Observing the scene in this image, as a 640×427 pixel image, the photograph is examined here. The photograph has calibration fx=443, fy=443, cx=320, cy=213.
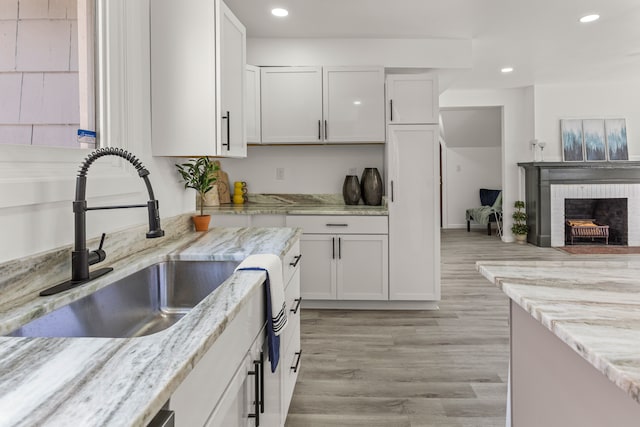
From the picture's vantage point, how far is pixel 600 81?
6.59 metres

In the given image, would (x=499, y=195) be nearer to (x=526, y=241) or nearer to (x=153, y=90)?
(x=526, y=241)

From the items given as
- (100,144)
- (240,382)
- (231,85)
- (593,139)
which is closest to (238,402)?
(240,382)

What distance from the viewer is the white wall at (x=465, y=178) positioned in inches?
369

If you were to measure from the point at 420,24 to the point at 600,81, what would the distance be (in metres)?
4.30

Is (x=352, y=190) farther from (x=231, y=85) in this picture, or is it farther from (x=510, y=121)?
(x=510, y=121)

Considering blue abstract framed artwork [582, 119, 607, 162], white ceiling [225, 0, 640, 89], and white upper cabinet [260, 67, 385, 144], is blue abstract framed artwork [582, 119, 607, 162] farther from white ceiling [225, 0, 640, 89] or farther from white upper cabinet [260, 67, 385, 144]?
white upper cabinet [260, 67, 385, 144]

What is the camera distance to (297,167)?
4.41m

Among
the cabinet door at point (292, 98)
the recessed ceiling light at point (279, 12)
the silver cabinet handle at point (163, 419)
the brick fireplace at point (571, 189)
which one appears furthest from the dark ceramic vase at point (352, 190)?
the brick fireplace at point (571, 189)

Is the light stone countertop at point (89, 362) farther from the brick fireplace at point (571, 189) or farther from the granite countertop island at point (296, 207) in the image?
the brick fireplace at point (571, 189)

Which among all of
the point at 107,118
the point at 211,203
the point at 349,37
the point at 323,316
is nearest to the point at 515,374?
the point at 107,118

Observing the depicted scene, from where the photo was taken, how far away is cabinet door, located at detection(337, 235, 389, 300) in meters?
3.76

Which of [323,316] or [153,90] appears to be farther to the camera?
[323,316]

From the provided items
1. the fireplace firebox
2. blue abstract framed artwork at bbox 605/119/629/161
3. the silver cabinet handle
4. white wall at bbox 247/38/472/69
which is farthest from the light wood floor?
blue abstract framed artwork at bbox 605/119/629/161

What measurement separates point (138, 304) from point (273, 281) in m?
0.48
